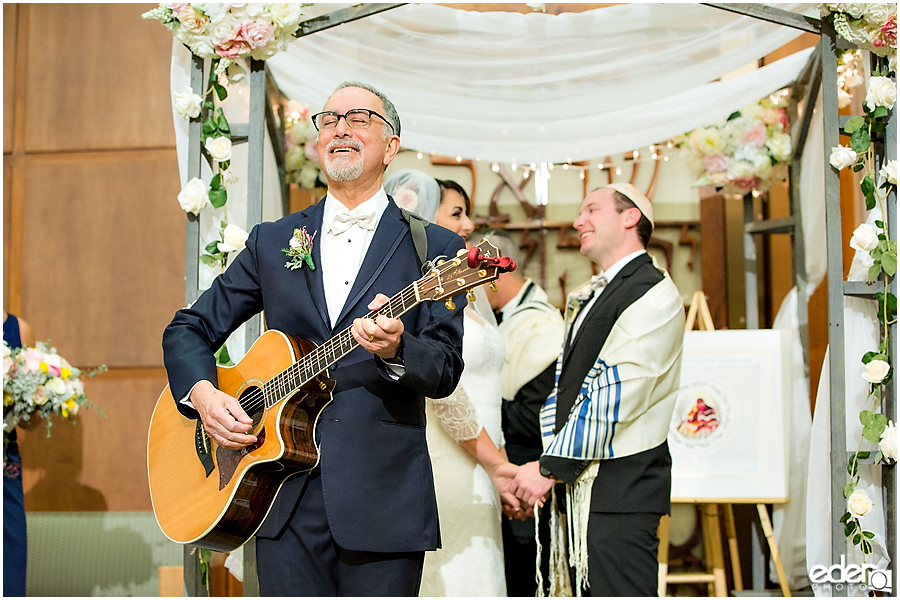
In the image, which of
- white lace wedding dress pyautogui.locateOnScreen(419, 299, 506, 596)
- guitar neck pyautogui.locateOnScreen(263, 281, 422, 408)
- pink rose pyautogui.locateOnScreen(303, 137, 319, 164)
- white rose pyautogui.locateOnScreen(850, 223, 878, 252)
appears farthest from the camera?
pink rose pyautogui.locateOnScreen(303, 137, 319, 164)

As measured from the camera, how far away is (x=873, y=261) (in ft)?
10.7

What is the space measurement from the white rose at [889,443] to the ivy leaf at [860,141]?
1.07 m

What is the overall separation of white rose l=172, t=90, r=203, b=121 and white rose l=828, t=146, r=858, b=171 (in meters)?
2.46

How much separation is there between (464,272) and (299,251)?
536 mm

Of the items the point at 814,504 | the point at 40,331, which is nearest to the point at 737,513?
the point at 814,504

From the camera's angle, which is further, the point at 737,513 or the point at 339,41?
the point at 737,513

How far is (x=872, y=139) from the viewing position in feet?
11.1

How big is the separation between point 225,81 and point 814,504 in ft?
9.60

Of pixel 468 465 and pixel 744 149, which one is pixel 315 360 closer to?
pixel 468 465

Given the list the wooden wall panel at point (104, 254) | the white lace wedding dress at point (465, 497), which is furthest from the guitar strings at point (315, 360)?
the wooden wall panel at point (104, 254)

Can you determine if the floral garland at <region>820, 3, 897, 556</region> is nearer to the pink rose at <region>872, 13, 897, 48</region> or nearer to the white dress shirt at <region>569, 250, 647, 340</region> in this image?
the pink rose at <region>872, 13, 897, 48</region>

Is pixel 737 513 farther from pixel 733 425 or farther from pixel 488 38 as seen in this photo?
pixel 488 38

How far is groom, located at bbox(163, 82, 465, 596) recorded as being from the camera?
2051 mm

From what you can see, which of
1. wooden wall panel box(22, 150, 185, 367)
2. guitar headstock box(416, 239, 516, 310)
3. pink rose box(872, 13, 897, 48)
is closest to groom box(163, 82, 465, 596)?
guitar headstock box(416, 239, 516, 310)
